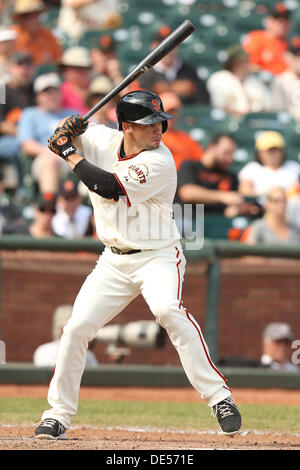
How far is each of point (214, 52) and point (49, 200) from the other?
419 cm

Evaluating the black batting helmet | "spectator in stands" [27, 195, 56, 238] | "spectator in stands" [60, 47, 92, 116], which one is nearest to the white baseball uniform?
the black batting helmet

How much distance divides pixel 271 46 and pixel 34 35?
279 centimetres

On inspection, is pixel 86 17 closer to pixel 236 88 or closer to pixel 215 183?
pixel 236 88

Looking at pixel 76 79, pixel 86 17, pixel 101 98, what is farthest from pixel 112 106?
pixel 86 17

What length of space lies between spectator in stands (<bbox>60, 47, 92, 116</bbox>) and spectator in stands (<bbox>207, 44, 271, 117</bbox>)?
1395 millimetres

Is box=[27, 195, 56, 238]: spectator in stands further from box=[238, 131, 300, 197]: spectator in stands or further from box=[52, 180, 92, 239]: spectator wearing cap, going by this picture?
box=[238, 131, 300, 197]: spectator in stands

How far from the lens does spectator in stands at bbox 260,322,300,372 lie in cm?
682

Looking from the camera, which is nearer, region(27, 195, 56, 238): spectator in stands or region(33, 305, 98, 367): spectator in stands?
region(33, 305, 98, 367): spectator in stands

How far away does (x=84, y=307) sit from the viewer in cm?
438

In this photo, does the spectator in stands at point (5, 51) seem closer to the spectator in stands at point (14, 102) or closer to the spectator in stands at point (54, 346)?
the spectator in stands at point (14, 102)
